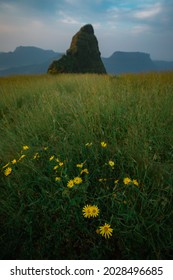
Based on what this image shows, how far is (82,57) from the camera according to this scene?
18.5 metres

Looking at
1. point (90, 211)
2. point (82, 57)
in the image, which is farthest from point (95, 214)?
Answer: point (82, 57)

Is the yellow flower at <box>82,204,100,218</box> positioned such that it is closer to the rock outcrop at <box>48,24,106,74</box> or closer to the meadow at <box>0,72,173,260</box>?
the meadow at <box>0,72,173,260</box>

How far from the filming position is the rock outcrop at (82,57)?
16.3 m

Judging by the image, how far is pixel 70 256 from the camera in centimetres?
134

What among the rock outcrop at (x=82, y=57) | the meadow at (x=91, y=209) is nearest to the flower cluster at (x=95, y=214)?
the meadow at (x=91, y=209)

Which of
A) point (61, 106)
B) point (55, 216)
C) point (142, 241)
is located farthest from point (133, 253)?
point (61, 106)

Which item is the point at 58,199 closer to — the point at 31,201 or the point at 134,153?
the point at 31,201

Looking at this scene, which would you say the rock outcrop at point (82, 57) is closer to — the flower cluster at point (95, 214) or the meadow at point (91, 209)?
the meadow at point (91, 209)

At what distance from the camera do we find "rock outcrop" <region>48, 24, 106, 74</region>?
16.3 m

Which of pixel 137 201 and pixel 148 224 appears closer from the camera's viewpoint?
pixel 148 224

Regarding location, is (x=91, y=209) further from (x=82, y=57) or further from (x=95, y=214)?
(x=82, y=57)

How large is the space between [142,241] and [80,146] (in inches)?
36.2

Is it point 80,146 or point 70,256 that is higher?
point 80,146
